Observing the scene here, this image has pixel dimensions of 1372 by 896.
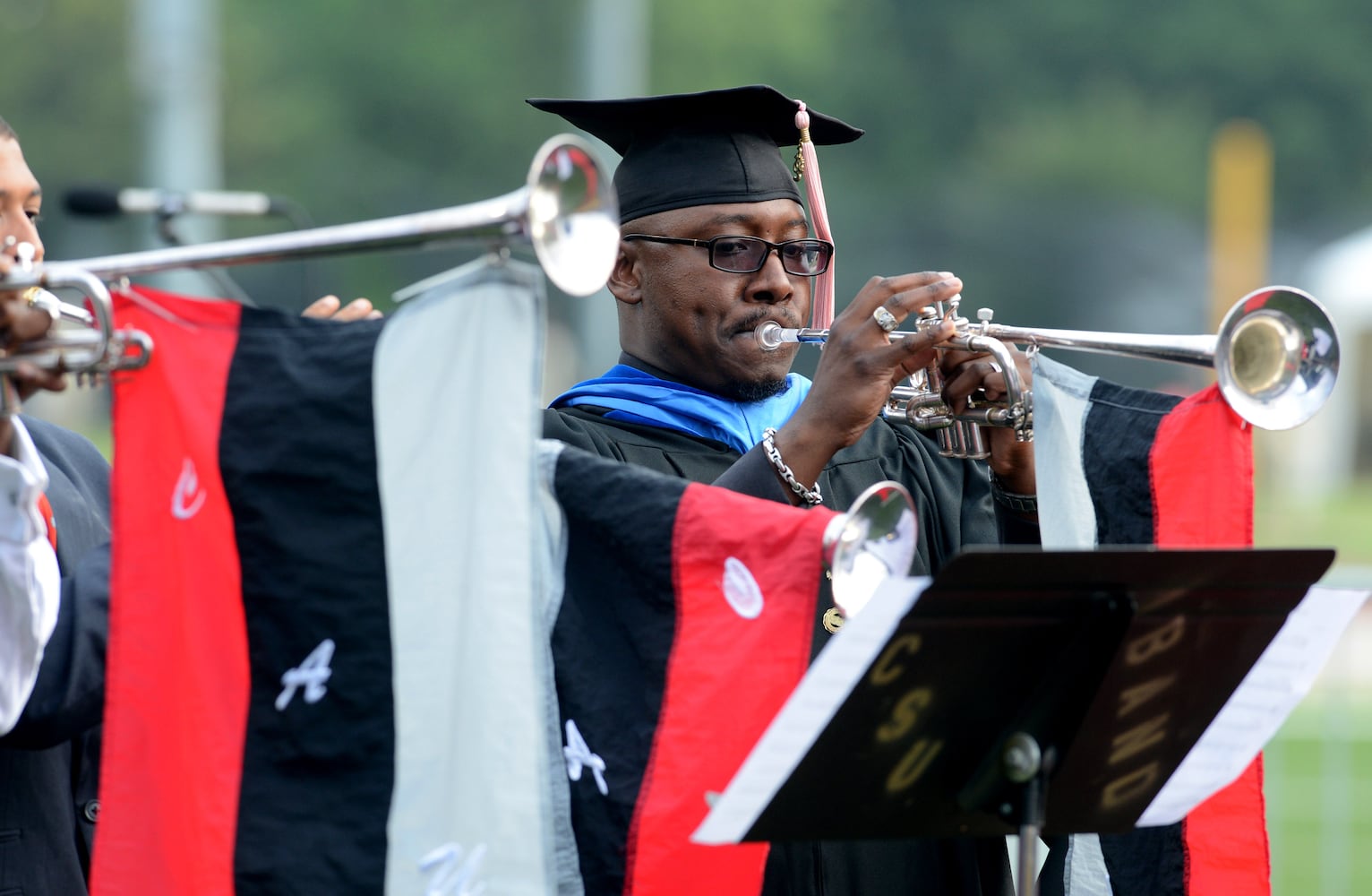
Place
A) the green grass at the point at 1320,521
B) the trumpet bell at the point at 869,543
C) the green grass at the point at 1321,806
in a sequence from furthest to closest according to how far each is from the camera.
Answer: the green grass at the point at 1320,521, the green grass at the point at 1321,806, the trumpet bell at the point at 869,543

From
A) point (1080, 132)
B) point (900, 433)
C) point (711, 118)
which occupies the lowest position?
point (900, 433)

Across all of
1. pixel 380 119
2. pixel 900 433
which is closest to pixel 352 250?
pixel 900 433

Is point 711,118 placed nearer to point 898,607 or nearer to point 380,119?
point 898,607

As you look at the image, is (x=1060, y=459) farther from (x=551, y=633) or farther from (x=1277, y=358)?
(x=551, y=633)

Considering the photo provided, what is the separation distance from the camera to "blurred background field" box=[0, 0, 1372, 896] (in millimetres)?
24219

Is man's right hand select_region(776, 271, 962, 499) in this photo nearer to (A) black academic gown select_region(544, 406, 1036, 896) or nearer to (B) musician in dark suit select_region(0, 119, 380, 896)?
Result: (A) black academic gown select_region(544, 406, 1036, 896)

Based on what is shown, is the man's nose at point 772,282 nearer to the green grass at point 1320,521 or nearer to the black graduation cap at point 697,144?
the black graduation cap at point 697,144

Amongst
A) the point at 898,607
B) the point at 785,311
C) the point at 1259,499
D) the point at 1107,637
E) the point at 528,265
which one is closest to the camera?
the point at 898,607

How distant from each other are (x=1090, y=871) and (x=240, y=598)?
1.71m

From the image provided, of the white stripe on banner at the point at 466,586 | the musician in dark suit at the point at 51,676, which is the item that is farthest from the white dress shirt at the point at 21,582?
the white stripe on banner at the point at 466,586

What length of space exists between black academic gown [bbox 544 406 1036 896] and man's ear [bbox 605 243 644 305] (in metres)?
0.32


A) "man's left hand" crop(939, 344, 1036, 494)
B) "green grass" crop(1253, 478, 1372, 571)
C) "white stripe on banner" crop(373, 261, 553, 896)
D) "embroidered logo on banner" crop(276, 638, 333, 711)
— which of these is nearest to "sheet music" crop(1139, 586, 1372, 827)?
"man's left hand" crop(939, 344, 1036, 494)

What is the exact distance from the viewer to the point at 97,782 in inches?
128

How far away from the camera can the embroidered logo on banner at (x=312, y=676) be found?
9.39 ft
